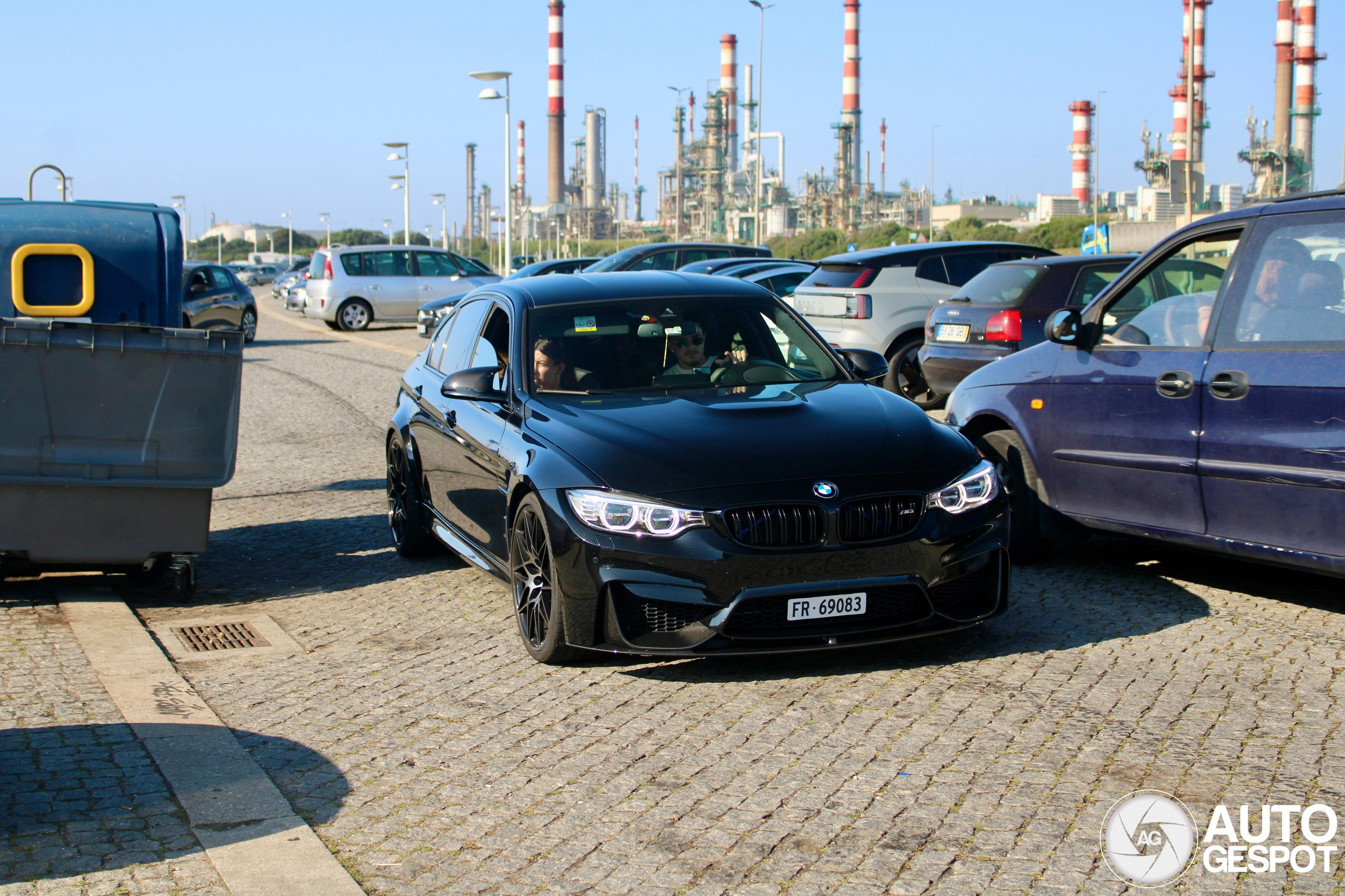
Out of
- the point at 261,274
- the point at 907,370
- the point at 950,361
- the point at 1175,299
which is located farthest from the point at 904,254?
the point at 261,274

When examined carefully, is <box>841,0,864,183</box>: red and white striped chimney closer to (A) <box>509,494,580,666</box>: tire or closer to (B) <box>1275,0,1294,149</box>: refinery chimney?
(B) <box>1275,0,1294,149</box>: refinery chimney

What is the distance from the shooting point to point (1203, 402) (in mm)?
5664

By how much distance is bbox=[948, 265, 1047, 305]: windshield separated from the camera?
472 inches

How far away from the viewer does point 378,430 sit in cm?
1395

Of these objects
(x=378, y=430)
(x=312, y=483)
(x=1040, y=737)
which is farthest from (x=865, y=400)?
(x=378, y=430)

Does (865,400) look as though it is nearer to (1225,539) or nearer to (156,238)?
(1225,539)

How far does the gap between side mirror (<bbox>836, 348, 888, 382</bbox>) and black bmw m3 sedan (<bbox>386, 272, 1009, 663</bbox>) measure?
24 centimetres

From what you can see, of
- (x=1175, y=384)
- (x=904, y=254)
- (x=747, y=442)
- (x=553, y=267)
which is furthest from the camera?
(x=553, y=267)

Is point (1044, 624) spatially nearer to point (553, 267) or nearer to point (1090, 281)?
point (1090, 281)

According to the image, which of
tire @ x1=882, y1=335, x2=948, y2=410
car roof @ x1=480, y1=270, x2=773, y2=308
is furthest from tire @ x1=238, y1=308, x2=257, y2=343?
car roof @ x1=480, y1=270, x2=773, y2=308

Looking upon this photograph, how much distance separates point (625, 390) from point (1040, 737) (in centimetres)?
242

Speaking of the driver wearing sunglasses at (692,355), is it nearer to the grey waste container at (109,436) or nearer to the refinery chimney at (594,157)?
the grey waste container at (109,436)

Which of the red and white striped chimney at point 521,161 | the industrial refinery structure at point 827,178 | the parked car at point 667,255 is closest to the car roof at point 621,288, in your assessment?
the parked car at point 667,255

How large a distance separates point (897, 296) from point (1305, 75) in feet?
254
